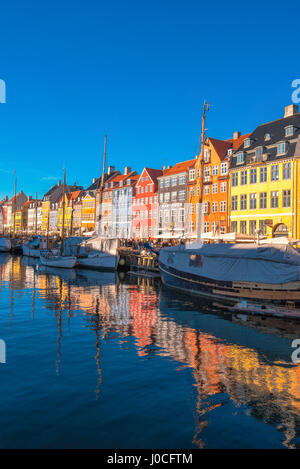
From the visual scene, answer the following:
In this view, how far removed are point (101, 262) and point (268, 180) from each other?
26237mm

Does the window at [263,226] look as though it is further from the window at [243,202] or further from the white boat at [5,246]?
the white boat at [5,246]

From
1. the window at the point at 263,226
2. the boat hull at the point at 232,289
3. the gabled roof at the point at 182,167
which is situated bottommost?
the boat hull at the point at 232,289

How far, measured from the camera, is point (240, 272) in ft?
78.2

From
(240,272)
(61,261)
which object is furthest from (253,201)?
(61,261)

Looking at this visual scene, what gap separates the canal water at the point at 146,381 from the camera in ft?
25.8

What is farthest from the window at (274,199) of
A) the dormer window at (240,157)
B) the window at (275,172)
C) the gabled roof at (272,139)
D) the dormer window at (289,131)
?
the dormer window at (240,157)

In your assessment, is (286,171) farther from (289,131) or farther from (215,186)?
(215,186)

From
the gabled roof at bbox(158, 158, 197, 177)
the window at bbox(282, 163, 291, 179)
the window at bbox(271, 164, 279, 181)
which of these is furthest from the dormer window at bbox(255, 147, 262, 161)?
the gabled roof at bbox(158, 158, 197, 177)

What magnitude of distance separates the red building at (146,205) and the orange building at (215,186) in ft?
40.0

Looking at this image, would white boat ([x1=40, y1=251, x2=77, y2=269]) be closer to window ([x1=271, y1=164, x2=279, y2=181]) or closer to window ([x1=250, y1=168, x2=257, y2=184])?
window ([x1=250, y1=168, x2=257, y2=184])

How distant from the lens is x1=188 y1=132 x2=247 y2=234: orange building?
55312mm

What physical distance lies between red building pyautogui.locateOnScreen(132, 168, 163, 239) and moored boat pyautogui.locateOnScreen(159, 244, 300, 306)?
4060cm

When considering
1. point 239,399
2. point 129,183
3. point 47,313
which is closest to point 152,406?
point 239,399
